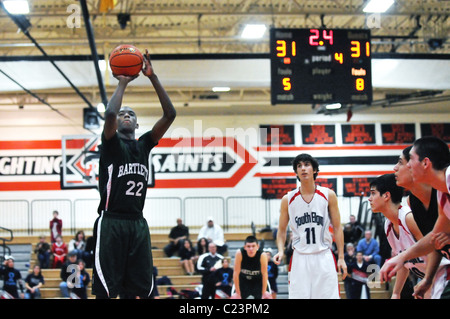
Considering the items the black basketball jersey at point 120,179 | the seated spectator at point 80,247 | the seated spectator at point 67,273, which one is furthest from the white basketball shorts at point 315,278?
the seated spectator at point 80,247

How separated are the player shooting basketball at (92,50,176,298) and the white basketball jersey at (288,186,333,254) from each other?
226cm

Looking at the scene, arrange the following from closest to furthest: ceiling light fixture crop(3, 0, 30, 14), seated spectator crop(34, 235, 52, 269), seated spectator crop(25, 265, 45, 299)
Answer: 1. ceiling light fixture crop(3, 0, 30, 14)
2. seated spectator crop(25, 265, 45, 299)
3. seated spectator crop(34, 235, 52, 269)

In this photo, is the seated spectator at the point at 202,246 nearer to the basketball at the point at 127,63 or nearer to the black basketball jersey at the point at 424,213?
the black basketball jersey at the point at 424,213

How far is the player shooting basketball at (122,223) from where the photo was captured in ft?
16.3

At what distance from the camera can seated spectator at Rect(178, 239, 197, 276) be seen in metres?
17.8

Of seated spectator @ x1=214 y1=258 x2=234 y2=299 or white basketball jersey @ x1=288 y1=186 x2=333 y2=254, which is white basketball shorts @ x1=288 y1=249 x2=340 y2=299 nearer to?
white basketball jersey @ x1=288 y1=186 x2=333 y2=254

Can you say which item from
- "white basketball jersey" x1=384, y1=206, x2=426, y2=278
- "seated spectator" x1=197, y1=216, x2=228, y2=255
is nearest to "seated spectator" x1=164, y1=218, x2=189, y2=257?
"seated spectator" x1=197, y1=216, x2=228, y2=255

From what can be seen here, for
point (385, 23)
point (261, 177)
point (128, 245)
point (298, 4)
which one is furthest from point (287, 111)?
point (128, 245)

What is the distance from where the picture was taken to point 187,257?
59.0 ft

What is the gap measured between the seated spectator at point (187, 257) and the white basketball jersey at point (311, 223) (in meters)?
11.2

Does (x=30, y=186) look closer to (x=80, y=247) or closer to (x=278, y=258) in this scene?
(x=80, y=247)

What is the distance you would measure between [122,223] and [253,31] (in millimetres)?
12425
